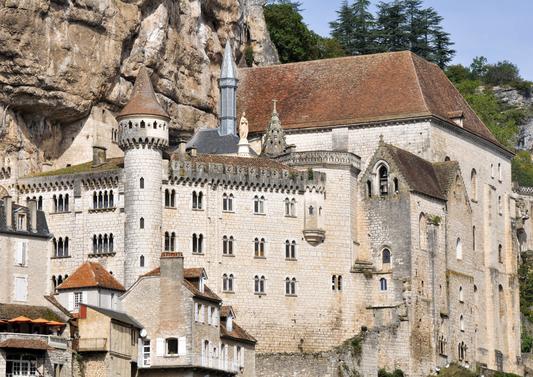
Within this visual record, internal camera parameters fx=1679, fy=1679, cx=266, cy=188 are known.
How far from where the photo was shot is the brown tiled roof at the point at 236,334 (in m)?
88.2

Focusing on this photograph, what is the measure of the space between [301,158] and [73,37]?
15.5 meters

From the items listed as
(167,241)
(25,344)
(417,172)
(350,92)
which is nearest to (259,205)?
(167,241)

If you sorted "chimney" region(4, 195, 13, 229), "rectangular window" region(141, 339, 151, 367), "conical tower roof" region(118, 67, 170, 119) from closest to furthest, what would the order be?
"rectangular window" region(141, 339, 151, 367), "chimney" region(4, 195, 13, 229), "conical tower roof" region(118, 67, 170, 119)

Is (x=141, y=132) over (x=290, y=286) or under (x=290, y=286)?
over

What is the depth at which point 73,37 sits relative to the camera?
98.9 metres

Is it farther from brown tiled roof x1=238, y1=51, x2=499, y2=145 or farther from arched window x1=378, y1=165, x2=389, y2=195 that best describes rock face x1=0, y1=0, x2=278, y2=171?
arched window x1=378, y1=165, x2=389, y2=195

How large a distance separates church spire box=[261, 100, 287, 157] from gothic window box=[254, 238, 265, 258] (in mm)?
8439

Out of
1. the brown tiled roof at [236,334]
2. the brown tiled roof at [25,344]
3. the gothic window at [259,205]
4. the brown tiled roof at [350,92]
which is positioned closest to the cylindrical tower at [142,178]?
the brown tiled roof at [236,334]

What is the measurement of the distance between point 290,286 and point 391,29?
47336 mm

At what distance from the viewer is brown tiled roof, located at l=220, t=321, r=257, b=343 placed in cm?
8825

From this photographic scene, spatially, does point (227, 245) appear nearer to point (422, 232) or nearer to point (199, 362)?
point (422, 232)

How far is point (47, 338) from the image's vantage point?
267 ft

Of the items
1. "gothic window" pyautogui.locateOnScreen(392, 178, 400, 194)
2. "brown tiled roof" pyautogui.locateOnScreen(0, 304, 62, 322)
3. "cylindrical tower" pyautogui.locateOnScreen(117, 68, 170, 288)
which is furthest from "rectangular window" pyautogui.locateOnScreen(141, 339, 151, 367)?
"gothic window" pyautogui.locateOnScreen(392, 178, 400, 194)

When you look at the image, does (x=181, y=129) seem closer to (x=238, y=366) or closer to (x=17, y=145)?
(x=17, y=145)
